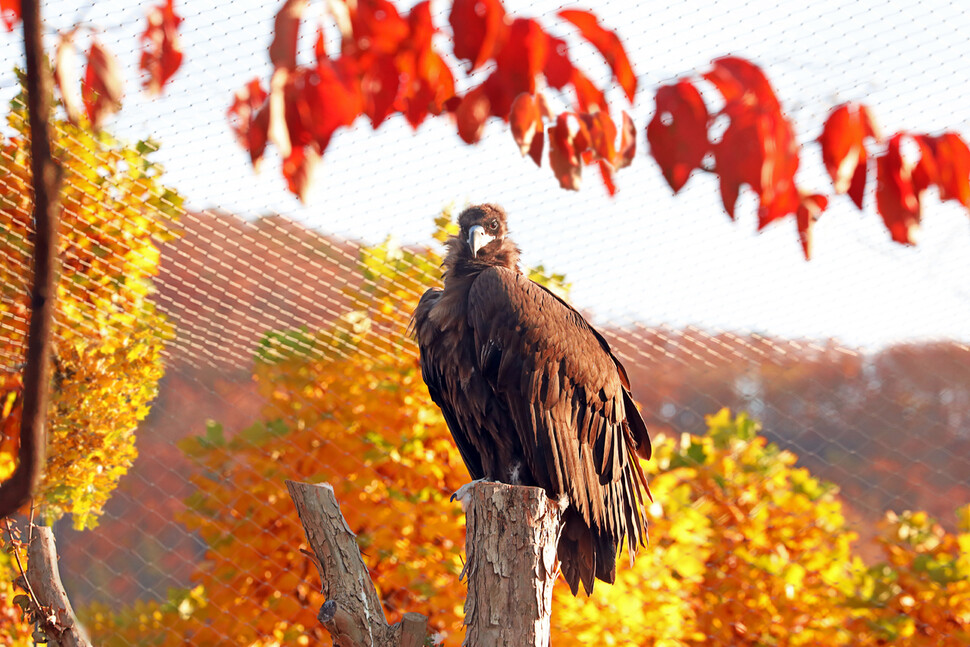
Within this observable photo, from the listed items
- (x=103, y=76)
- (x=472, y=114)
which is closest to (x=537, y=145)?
(x=472, y=114)

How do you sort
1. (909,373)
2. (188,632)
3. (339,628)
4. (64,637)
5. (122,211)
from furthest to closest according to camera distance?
1. (909,373)
2. (188,632)
3. (122,211)
4. (64,637)
5. (339,628)

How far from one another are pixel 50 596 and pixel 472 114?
5.31 ft

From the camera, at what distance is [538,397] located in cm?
211

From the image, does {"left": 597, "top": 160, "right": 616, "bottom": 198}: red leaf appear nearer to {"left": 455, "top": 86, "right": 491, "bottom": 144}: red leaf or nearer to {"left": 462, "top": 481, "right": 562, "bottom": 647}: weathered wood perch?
{"left": 455, "top": 86, "right": 491, "bottom": 144}: red leaf

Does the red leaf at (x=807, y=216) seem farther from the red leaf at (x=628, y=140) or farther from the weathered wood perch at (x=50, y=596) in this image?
the weathered wood perch at (x=50, y=596)

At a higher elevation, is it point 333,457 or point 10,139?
point 10,139

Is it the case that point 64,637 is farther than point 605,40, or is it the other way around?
point 64,637

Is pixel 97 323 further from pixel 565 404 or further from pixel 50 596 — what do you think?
pixel 565 404

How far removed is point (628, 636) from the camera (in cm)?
319

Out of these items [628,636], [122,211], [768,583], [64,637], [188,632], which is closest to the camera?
[64,637]

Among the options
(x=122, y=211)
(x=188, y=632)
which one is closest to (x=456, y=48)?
(x=122, y=211)

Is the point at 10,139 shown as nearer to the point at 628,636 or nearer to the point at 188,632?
the point at 188,632

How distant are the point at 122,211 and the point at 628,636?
2.42 metres

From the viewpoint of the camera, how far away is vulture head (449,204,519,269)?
2391 mm
